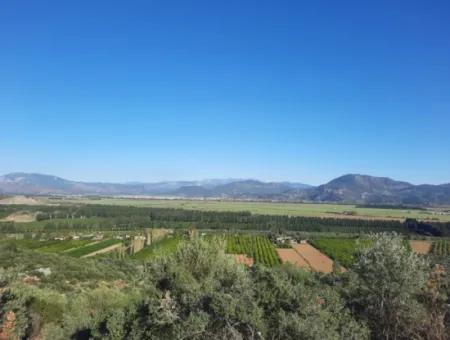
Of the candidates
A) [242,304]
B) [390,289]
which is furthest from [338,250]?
[242,304]

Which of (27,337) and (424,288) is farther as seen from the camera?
(27,337)

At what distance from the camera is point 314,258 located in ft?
238

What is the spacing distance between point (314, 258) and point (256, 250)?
11.8m

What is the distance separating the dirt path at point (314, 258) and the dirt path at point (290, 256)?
80 cm

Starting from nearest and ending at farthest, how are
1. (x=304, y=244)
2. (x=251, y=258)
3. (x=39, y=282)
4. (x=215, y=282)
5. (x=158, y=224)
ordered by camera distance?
(x=215, y=282) → (x=39, y=282) → (x=251, y=258) → (x=304, y=244) → (x=158, y=224)

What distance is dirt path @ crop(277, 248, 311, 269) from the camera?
66988 mm

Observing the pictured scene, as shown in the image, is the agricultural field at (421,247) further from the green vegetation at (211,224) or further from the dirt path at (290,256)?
the green vegetation at (211,224)

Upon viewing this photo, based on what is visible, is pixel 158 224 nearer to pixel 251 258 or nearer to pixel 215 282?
pixel 251 258

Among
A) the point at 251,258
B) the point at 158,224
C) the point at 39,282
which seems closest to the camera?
the point at 39,282

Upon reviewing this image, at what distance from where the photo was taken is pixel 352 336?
13844 millimetres

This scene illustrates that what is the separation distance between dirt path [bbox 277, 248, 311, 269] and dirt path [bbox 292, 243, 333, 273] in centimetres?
80

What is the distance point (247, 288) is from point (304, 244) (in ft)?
270

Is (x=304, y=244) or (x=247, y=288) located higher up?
(x=247, y=288)

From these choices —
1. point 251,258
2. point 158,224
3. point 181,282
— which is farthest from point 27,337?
point 158,224
